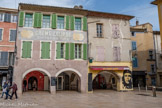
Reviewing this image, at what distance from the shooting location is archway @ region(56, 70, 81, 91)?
20.3 meters

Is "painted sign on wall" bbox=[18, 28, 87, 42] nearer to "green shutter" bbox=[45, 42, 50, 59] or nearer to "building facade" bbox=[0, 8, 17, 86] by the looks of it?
"green shutter" bbox=[45, 42, 50, 59]

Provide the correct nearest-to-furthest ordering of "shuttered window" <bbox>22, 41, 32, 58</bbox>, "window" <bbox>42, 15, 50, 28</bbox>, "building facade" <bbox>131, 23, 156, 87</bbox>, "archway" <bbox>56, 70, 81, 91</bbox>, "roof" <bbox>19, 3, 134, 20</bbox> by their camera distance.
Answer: "shuttered window" <bbox>22, 41, 32, 58</bbox> → "roof" <bbox>19, 3, 134, 20</bbox> → "window" <bbox>42, 15, 50, 28</bbox> → "archway" <bbox>56, 70, 81, 91</bbox> → "building facade" <bbox>131, 23, 156, 87</bbox>

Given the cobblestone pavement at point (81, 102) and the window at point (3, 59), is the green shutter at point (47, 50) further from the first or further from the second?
the window at point (3, 59)

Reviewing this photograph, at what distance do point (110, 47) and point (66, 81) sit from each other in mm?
6916

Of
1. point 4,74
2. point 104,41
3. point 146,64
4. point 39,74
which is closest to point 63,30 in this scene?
point 104,41

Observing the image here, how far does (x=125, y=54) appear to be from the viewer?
1941 cm

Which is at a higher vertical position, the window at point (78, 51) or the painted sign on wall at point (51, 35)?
the painted sign on wall at point (51, 35)

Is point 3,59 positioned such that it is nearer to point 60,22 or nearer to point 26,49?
point 26,49

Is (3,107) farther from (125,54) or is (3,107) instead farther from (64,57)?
(125,54)

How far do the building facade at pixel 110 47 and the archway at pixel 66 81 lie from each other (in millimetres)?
3008

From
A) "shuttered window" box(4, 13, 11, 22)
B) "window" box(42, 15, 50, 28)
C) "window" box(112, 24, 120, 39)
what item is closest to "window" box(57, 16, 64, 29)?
"window" box(42, 15, 50, 28)

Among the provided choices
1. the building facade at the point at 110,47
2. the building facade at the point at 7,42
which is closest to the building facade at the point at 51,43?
the building facade at the point at 110,47

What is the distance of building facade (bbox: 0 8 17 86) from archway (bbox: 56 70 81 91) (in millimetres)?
5562

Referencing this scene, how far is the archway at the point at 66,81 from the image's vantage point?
66.6 ft
